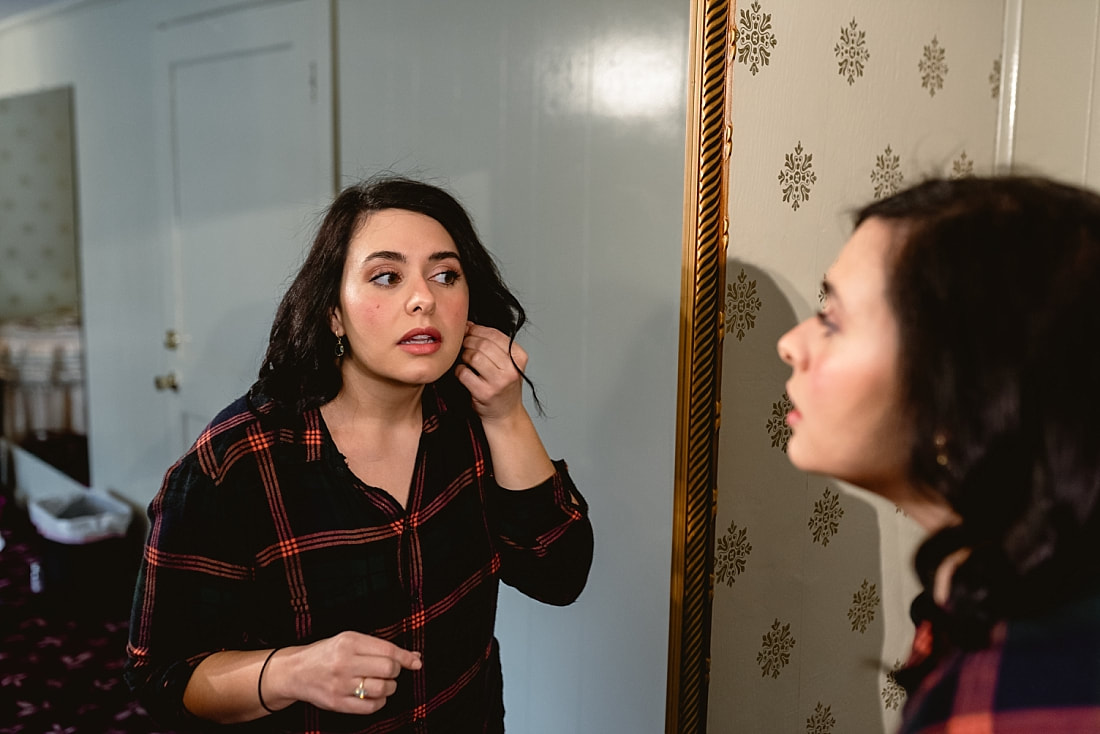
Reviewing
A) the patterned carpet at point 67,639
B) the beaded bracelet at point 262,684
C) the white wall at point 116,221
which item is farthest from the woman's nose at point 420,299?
the white wall at point 116,221

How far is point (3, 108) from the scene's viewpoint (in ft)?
10.0

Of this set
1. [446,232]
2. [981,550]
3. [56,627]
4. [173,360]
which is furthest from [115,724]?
[981,550]

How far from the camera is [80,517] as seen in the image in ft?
8.93

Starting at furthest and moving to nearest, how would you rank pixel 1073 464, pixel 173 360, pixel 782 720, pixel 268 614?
pixel 173 360, pixel 782 720, pixel 268 614, pixel 1073 464

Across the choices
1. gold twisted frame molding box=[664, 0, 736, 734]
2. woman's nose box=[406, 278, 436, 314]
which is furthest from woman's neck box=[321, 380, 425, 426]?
gold twisted frame molding box=[664, 0, 736, 734]

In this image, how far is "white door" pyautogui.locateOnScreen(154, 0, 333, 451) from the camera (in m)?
1.73

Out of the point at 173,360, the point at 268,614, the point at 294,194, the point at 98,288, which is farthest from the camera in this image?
the point at 98,288

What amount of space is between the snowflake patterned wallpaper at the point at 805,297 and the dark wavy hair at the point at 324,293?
421mm

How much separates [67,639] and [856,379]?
2.43 metres

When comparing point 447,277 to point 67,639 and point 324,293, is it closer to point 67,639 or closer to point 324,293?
point 324,293

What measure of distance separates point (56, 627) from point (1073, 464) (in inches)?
103

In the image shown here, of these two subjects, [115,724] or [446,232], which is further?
[115,724]

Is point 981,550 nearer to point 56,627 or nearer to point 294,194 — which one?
point 294,194

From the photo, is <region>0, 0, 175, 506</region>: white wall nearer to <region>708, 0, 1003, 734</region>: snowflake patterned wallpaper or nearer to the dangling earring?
<region>708, 0, 1003, 734</region>: snowflake patterned wallpaper
